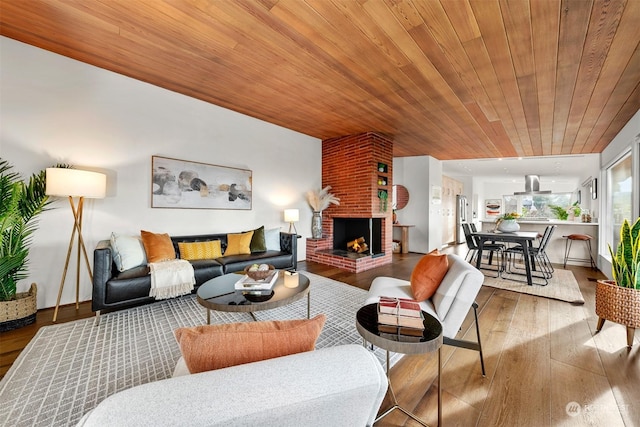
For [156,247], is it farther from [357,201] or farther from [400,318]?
[357,201]

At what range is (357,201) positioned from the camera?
16.0ft

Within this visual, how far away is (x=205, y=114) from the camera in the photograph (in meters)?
3.75

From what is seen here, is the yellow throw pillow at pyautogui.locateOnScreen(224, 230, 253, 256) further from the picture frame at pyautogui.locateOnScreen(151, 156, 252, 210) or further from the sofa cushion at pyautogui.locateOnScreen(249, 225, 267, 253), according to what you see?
the picture frame at pyautogui.locateOnScreen(151, 156, 252, 210)

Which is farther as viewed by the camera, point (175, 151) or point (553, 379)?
point (175, 151)

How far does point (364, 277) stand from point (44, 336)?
351cm

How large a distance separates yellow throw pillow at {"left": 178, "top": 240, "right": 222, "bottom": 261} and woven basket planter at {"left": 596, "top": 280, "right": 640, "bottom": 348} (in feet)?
13.3

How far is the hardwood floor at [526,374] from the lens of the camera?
1.36m

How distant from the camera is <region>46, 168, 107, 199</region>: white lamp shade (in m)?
2.33

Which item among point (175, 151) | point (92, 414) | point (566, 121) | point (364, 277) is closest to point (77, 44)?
point (175, 151)

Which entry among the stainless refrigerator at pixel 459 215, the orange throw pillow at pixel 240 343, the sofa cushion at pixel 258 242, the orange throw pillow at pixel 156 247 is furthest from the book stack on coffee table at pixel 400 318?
the stainless refrigerator at pixel 459 215

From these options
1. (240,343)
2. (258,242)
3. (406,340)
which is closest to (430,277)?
(406,340)

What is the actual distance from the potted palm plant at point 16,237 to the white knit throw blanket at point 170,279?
1.01m

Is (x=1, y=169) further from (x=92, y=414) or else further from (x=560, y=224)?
(x=560, y=224)

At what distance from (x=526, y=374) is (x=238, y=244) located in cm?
335
